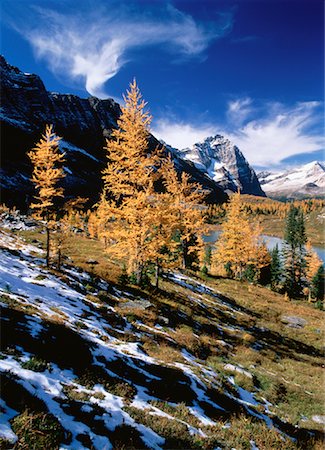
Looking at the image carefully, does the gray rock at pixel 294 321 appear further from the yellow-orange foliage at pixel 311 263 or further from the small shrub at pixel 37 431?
the yellow-orange foliage at pixel 311 263

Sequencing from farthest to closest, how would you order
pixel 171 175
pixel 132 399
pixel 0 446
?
pixel 171 175 → pixel 132 399 → pixel 0 446

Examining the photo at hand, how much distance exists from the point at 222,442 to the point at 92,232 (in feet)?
206

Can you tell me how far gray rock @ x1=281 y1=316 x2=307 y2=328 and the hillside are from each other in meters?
4.04

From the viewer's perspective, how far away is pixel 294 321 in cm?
2734

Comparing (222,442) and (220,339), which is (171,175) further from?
(222,442)

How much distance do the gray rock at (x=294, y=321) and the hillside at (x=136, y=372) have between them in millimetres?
4035

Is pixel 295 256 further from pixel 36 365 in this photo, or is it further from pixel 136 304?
pixel 36 365

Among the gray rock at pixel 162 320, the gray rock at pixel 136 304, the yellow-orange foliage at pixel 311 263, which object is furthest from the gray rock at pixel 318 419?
the yellow-orange foliage at pixel 311 263

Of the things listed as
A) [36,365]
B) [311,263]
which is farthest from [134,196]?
[311,263]

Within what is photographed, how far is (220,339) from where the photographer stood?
18.0 metres

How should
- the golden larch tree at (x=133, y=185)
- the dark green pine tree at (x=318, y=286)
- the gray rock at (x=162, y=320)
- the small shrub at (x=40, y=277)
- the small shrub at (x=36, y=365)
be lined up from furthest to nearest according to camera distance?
the dark green pine tree at (x=318, y=286), the golden larch tree at (x=133, y=185), the gray rock at (x=162, y=320), the small shrub at (x=40, y=277), the small shrub at (x=36, y=365)

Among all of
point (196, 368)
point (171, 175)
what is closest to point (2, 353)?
point (196, 368)

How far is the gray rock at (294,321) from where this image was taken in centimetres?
2655

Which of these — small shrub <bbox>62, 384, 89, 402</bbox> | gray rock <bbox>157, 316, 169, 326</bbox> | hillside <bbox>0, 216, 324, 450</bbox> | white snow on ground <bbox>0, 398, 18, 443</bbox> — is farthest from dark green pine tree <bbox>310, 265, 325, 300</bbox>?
white snow on ground <bbox>0, 398, 18, 443</bbox>
